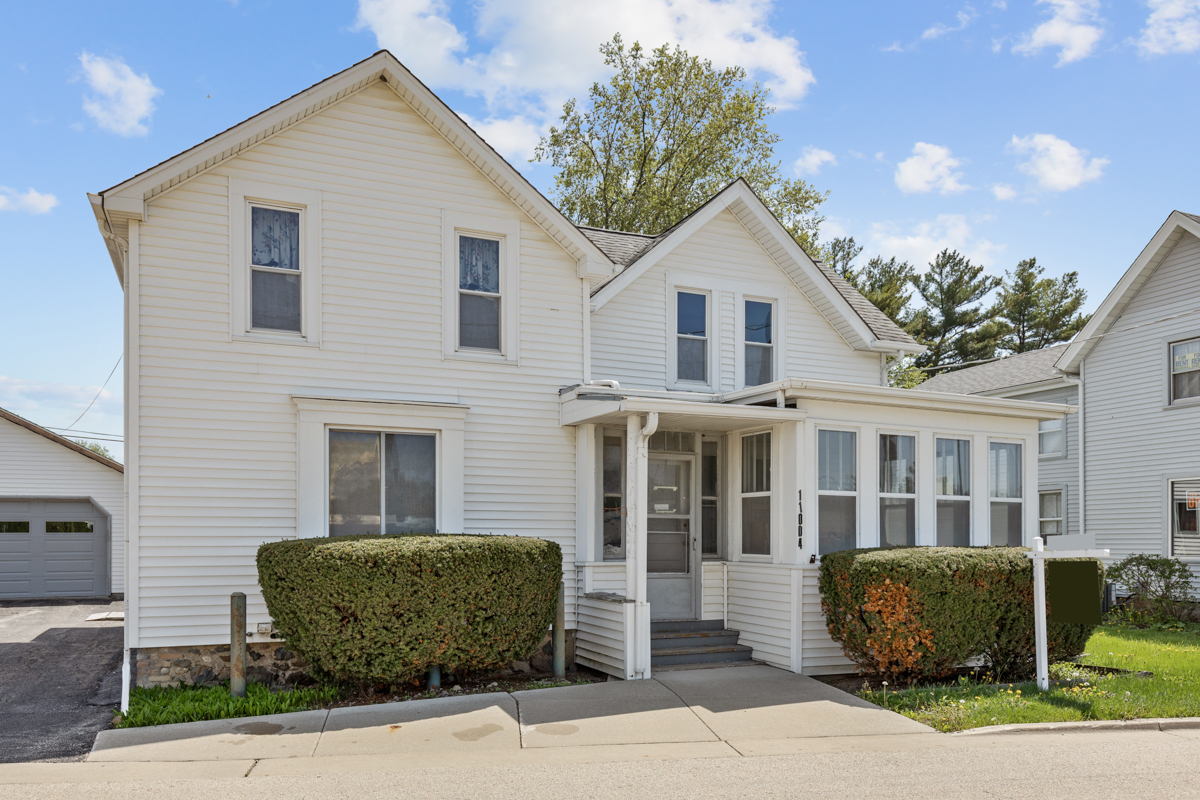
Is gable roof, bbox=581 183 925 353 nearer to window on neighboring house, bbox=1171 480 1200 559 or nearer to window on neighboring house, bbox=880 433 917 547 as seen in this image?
window on neighboring house, bbox=880 433 917 547

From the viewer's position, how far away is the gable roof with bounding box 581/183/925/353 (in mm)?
13273

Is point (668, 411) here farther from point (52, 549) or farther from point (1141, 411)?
point (52, 549)

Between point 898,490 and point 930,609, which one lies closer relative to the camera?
point 930,609

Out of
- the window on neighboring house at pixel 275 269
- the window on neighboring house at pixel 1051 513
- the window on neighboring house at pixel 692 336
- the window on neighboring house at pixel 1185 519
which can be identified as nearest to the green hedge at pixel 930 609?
the window on neighboring house at pixel 692 336

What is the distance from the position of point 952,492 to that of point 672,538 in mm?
3711

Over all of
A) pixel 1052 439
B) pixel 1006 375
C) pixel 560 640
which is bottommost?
pixel 560 640

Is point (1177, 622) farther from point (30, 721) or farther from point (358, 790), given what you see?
point (30, 721)

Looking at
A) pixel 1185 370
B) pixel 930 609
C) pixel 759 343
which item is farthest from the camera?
pixel 1185 370

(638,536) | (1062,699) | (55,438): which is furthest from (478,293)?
(55,438)

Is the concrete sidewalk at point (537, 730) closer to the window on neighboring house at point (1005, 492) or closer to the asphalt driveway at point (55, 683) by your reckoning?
the asphalt driveway at point (55, 683)

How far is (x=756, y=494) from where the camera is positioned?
1184 centimetres

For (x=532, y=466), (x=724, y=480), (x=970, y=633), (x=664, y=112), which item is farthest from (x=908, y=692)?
(x=664, y=112)

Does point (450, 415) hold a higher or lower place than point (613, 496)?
higher

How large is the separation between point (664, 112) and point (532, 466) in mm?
22130
